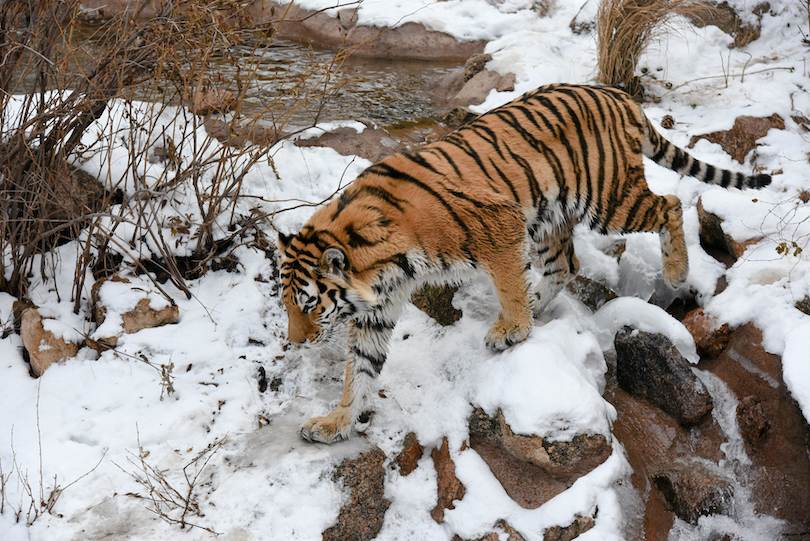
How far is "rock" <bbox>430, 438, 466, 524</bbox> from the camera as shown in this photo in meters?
2.95

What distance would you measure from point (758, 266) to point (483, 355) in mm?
1796

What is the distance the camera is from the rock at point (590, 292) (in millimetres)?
4141

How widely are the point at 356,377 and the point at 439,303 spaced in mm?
944

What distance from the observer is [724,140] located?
487 cm

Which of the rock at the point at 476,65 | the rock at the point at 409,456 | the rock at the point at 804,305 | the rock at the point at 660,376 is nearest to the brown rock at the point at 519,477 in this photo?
the rock at the point at 409,456

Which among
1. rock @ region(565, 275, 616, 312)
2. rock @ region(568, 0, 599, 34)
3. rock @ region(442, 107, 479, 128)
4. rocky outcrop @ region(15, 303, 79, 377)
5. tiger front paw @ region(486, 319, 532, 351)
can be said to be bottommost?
rock @ region(565, 275, 616, 312)

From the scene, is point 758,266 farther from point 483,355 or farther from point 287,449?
point 287,449

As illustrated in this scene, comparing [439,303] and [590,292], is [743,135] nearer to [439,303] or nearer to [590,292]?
[590,292]

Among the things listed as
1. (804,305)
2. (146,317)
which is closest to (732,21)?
(804,305)

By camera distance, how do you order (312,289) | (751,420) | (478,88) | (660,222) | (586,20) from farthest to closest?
(586,20) → (478,88) → (660,222) → (751,420) → (312,289)

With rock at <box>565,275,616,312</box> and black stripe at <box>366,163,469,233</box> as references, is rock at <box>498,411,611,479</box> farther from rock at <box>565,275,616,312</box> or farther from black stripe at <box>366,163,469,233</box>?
rock at <box>565,275,616,312</box>

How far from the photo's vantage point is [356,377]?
10.2 feet

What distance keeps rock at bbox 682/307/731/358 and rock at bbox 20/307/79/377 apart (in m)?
3.60

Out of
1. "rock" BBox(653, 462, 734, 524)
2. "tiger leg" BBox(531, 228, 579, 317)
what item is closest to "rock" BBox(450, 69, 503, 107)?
"tiger leg" BBox(531, 228, 579, 317)
